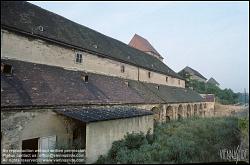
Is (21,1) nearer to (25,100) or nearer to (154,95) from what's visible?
(25,100)

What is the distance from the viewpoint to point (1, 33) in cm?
1305

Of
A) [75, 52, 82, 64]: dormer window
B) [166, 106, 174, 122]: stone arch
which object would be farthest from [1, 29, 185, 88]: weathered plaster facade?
[166, 106, 174, 122]: stone arch

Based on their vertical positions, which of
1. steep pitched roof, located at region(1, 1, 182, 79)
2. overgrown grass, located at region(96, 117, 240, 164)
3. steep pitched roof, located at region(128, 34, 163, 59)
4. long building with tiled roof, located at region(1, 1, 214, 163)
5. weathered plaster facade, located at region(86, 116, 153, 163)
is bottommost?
overgrown grass, located at region(96, 117, 240, 164)

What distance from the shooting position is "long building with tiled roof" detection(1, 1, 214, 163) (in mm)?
11336

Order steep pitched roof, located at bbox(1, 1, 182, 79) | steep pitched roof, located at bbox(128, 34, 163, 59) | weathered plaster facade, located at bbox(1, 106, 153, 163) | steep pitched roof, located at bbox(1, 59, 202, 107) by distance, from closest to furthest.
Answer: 1. weathered plaster facade, located at bbox(1, 106, 153, 163)
2. steep pitched roof, located at bbox(1, 59, 202, 107)
3. steep pitched roof, located at bbox(1, 1, 182, 79)
4. steep pitched roof, located at bbox(128, 34, 163, 59)

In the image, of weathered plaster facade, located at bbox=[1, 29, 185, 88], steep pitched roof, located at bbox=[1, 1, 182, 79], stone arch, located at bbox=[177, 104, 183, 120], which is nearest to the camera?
weathered plaster facade, located at bbox=[1, 29, 185, 88]

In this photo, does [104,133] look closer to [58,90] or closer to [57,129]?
[57,129]

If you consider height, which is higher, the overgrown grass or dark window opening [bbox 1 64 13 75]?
dark window opening [bbox 1 64 13 75]

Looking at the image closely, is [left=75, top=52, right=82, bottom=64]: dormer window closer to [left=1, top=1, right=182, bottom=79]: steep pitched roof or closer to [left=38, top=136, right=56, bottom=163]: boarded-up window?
[left=1, top=1, right=182, bottom=79]: steep pitched roof

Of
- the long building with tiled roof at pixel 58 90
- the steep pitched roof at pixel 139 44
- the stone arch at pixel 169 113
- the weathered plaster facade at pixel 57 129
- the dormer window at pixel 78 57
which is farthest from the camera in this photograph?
the steep pitched roof at pixel 139 44

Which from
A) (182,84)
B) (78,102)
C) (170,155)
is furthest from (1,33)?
(182,84)

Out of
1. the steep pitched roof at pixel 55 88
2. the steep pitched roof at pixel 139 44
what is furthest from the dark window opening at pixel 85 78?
the steep pitched roof at pixel 139 44

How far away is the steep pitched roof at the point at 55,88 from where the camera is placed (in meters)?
11.5

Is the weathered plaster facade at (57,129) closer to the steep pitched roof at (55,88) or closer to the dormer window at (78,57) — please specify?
the steep pitched roof at (55,88)
